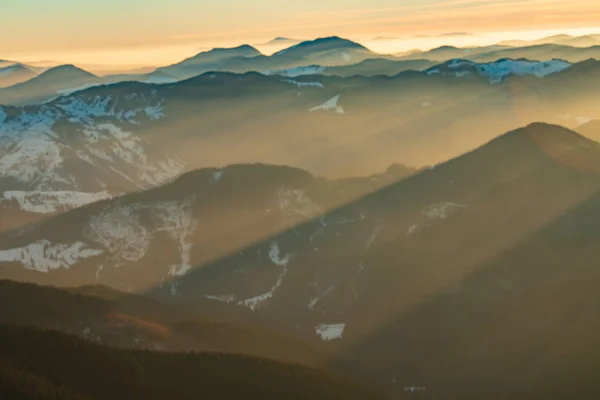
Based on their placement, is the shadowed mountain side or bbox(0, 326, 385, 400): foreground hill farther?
the shadowed mountain side

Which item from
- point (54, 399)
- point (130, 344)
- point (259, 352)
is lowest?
point (259, 352)

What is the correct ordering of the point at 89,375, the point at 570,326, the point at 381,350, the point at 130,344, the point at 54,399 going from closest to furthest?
the point at 54,399 < the point at 89,375 < the point at 130,344 < the point at 570,326 < the point at 381,350

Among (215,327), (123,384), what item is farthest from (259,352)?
(123,384)

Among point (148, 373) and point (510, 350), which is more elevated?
point (148, 373)

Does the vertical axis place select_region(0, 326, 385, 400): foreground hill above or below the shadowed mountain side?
above

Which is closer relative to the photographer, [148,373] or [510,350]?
[148,373]

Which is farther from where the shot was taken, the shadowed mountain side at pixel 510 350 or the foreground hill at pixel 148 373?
the shadowed mountain side at pixel 510 350

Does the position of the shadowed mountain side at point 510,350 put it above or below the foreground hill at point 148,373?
below

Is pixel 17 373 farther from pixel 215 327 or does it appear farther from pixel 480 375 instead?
pixel 480 375
